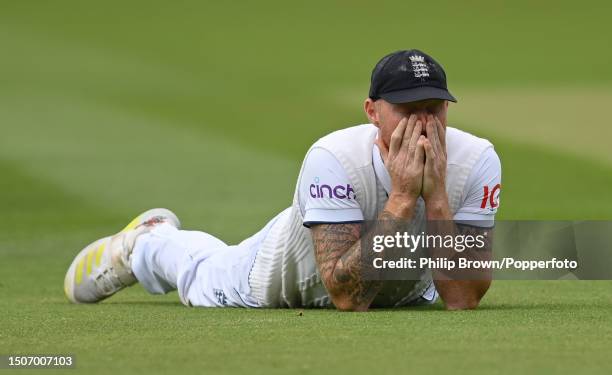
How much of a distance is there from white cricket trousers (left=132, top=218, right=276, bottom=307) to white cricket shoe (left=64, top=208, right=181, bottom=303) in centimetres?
5

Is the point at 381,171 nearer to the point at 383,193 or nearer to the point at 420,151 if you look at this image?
the point at 383,193

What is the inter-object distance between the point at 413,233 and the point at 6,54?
14144 millimetres

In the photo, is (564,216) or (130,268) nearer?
(130,268)

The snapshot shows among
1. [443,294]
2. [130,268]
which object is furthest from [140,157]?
[443,294]

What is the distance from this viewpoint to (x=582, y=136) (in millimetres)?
12281

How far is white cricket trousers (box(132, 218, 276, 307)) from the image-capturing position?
4902 millimetres

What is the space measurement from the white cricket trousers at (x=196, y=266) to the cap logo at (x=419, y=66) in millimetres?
878

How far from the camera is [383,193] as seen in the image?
4.37 meters

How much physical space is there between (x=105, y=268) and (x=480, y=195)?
1.73m

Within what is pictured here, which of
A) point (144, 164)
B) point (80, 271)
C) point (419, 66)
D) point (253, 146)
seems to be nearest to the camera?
point (419, 66)

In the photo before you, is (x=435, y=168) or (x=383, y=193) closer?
(x=435, y=168)

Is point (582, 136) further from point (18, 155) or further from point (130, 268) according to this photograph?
point (130, 268)

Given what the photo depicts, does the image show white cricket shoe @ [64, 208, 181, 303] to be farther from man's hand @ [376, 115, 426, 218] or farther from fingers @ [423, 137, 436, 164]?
fingers @ [423, 137, 436, 164]

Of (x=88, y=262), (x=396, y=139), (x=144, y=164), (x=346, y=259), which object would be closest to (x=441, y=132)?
(x=396, y=139)
